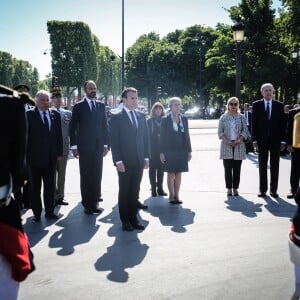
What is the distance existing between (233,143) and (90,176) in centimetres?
309

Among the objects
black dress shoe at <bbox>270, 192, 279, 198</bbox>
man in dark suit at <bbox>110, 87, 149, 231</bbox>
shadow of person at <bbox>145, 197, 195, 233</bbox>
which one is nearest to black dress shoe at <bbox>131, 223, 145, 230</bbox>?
man in dark suit at <bbox>110, 87, 149, 231</bbox>

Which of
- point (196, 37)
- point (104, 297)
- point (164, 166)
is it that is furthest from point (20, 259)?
point (196, 37)

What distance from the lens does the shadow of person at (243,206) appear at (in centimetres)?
731

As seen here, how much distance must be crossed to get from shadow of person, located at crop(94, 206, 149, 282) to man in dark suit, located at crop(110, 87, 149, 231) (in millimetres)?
298

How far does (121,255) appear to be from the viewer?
5199 millimetres

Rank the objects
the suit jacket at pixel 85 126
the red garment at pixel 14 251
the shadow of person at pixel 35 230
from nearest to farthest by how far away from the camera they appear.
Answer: the red garment at pixel 14 251, the shadow of person at pixel 35 230, the suit jacket at pixel 85 126

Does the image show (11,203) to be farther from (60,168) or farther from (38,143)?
(60,168)

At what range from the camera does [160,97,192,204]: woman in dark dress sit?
8258 mm

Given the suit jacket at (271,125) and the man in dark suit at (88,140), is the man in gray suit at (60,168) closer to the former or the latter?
the man in dark suit at (88,140)

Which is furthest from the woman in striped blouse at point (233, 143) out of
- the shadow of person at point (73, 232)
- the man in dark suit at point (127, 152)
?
the shadow of person at point (73, 232)

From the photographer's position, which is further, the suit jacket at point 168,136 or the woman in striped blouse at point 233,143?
the woman in striped blouse at point 233,143

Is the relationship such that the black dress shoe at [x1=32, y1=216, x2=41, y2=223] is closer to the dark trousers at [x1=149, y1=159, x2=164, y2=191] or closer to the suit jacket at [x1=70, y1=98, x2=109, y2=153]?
the suit jacket at [x1=70, y1=98, x2=109, y2=153]

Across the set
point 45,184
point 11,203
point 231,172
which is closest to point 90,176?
point 45,184

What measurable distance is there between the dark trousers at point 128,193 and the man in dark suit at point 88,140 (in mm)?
1189
